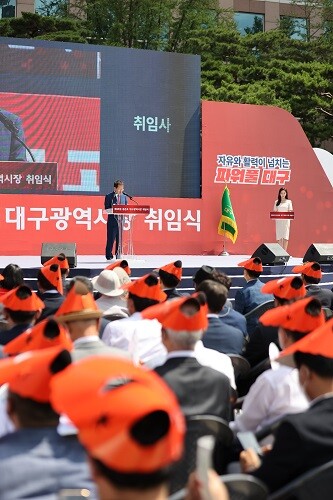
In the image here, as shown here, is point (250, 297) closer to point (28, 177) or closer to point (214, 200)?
point (28, 177)

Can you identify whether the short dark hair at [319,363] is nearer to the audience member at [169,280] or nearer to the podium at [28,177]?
Result: the audience member at [169,280]

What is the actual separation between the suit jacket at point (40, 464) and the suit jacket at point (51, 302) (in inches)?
110

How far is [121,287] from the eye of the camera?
4.98 m

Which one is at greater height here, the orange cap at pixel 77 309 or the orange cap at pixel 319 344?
the orange cap at pixel 319 344

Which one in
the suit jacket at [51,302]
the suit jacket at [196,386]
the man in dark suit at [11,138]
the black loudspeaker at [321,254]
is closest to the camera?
the suit jacket at [196,386]

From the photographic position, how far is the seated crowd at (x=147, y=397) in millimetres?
1221

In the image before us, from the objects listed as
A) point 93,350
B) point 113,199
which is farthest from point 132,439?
point 113,199

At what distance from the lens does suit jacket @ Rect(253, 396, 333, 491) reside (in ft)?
6.39

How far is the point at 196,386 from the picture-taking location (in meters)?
2.55

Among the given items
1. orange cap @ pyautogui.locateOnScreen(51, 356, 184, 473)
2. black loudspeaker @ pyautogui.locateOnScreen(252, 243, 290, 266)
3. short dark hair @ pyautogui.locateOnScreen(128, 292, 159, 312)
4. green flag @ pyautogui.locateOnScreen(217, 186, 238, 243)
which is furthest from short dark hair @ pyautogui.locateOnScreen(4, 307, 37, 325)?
green flag @ pyautogui.locateOnScreen(217, 186, 238, 243)

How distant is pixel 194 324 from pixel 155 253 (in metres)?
10.4

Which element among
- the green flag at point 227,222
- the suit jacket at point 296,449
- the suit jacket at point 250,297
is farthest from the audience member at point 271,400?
the green flag at point 227,222

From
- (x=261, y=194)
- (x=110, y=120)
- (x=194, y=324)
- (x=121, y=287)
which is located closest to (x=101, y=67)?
(x=110, y=120)

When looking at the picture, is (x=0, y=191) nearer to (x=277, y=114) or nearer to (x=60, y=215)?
(x=60, y=215)
